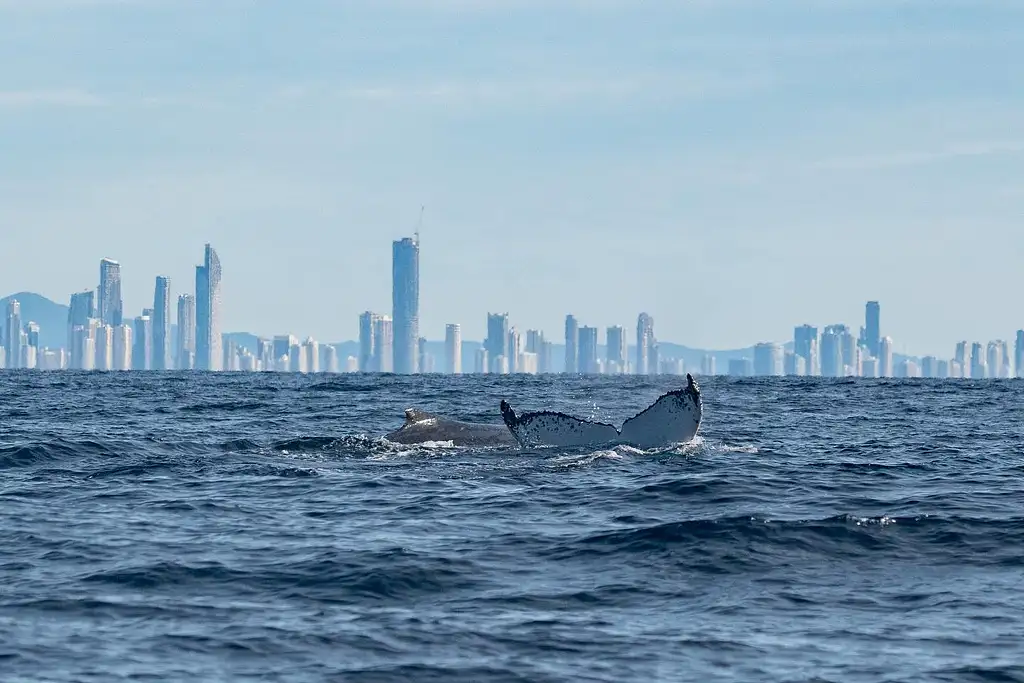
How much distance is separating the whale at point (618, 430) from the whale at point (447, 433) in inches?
28.2

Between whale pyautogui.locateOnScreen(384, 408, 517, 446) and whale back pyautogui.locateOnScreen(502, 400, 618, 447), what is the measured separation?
624 mm

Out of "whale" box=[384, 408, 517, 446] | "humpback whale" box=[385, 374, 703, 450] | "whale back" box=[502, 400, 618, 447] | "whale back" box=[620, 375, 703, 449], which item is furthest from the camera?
"whale" box=[384, 408, 517, 446]

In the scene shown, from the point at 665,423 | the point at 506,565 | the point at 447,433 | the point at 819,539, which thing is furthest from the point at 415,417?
the point at 506,565

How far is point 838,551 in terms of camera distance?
13922 millimetres

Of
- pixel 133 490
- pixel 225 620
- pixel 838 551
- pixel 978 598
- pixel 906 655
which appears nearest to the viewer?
pixel 906 655

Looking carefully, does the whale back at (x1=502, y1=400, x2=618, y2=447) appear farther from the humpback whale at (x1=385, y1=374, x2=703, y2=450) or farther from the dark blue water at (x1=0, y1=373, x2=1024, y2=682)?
the dark blue water at (x1=0, y1=373, x2=1024, y2=682)

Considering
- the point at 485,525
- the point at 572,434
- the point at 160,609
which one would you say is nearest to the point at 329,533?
the point at 485,525

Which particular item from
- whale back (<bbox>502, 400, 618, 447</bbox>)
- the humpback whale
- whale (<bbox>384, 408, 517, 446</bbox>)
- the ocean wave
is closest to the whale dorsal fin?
whale (<bbox>384, 408, 517, 446</bbox>)

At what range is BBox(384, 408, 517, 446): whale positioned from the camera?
24.1 metres

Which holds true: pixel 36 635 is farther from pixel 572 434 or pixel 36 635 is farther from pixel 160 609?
pixel 572 434

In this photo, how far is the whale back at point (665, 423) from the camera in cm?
2269

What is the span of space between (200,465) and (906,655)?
14032mm

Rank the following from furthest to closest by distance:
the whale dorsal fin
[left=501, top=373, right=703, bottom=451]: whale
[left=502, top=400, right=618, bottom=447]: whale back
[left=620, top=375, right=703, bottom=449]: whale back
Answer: the whale dorsal fin < [left=502, top=400, right=618, bottom=447]: whale back < [left=501, top=373, right=703, bottom=451]: whale < [left=620, top=375, right=703, bottom=449]: whale back

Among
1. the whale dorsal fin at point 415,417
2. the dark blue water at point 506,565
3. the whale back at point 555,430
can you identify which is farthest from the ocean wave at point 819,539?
the whale dorsal fin at point 415,417
